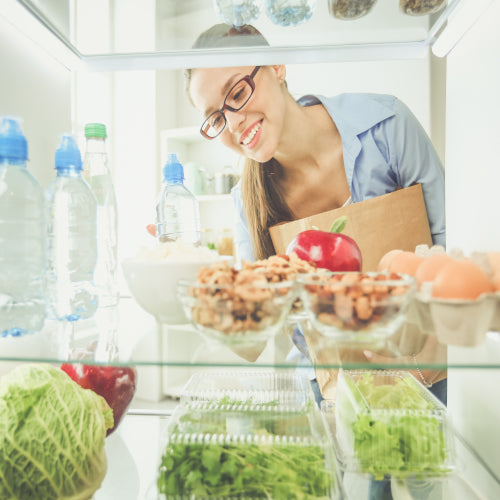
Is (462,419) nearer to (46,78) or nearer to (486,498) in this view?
(486,498)

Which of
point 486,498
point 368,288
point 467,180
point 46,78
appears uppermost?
point 46,78

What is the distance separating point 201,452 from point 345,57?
645mm

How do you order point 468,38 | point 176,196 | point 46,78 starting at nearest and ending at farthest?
point 468,38 → point 46,78 → point 176,196

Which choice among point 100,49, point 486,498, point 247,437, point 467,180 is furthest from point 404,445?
point 100,49

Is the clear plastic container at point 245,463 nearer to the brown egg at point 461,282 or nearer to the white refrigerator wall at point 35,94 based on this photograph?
the brown egg at point 461,282

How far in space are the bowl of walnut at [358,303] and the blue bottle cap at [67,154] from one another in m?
0.40

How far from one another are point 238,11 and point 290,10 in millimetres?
83

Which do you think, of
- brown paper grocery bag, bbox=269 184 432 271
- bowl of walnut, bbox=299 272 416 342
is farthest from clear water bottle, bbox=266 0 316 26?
bowl of walnut, bbox=299 272 416 342

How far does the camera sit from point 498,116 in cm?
61

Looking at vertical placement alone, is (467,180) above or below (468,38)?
below

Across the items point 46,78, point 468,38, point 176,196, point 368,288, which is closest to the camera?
point 368,288

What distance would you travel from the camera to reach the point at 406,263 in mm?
559

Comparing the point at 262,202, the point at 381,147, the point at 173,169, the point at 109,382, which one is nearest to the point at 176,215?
the point at 262,202

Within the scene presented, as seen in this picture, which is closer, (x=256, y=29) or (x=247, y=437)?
(x=247, y=437)
